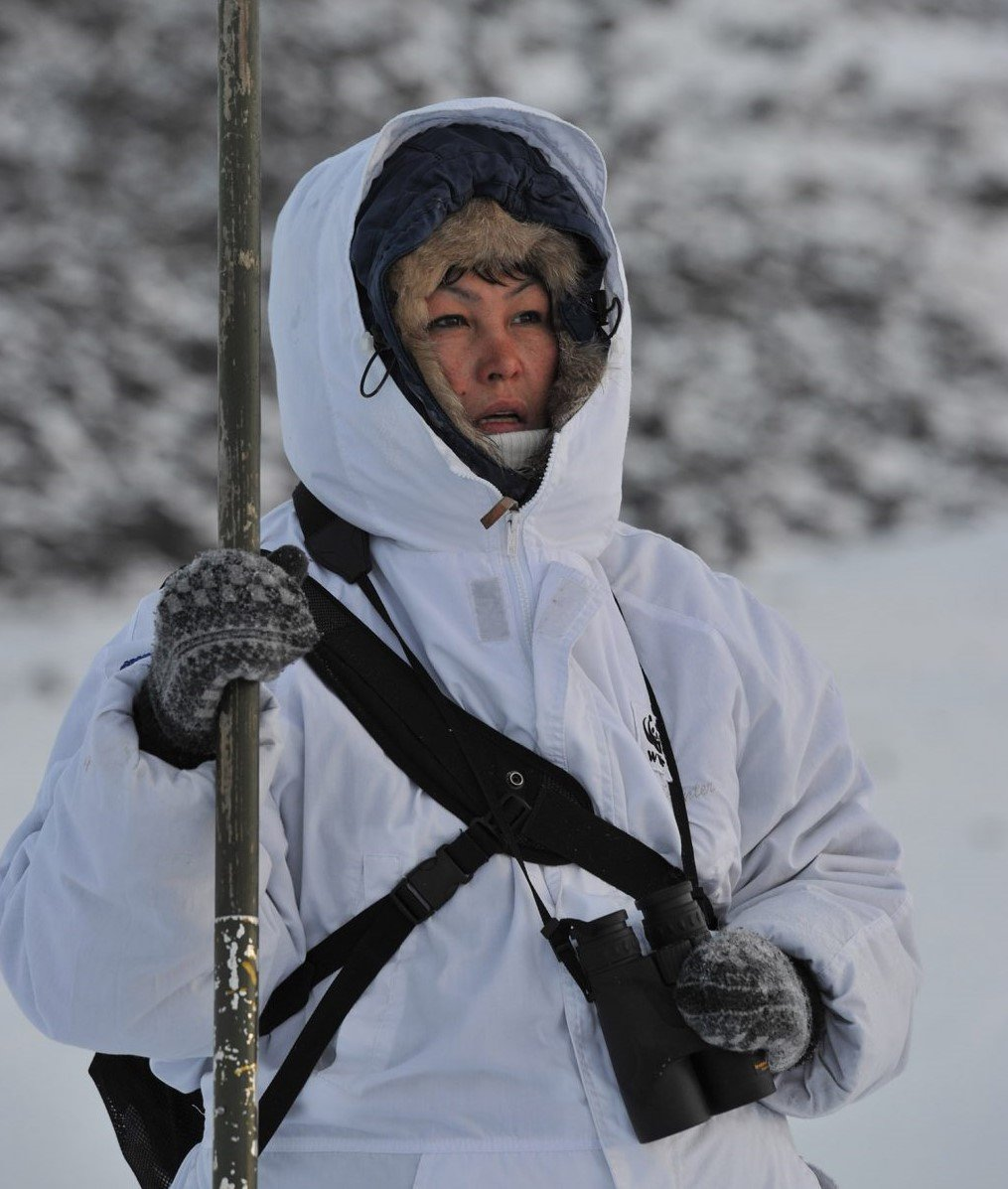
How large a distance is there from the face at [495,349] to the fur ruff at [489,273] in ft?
0.06

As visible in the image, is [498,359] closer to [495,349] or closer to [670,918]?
[495,349]

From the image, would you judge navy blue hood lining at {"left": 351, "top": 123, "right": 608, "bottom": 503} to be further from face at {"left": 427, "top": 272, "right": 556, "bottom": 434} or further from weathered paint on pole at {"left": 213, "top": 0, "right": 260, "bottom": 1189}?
weathered paint on pole at {"left": 213, "top": 0, "right": 260, "bottom": 1189}

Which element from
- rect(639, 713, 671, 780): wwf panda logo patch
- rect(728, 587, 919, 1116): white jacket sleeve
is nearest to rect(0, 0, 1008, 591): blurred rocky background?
rect(728, 587, 919, 1116): white jacket sleeve

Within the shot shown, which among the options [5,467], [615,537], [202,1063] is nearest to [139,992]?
[202,1063]

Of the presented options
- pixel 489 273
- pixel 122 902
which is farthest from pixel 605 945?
pixel 489 273

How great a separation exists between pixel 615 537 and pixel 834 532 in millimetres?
2584

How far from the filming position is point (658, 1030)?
2082 millimetres

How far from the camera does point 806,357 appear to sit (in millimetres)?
5051

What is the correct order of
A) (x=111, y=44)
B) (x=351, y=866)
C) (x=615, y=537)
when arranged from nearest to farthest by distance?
(x=351, y=866) → (x=615, y=537) → (x=111, y=44)

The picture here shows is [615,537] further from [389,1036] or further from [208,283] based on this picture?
[208,283]

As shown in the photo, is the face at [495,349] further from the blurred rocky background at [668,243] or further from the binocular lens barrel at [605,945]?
the blurred rocky background at [668,243]

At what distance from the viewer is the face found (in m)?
2.50

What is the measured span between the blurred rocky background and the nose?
7.10 feet

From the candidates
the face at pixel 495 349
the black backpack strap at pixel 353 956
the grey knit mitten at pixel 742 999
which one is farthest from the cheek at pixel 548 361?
the grey knit mitten at pixel 742 999
